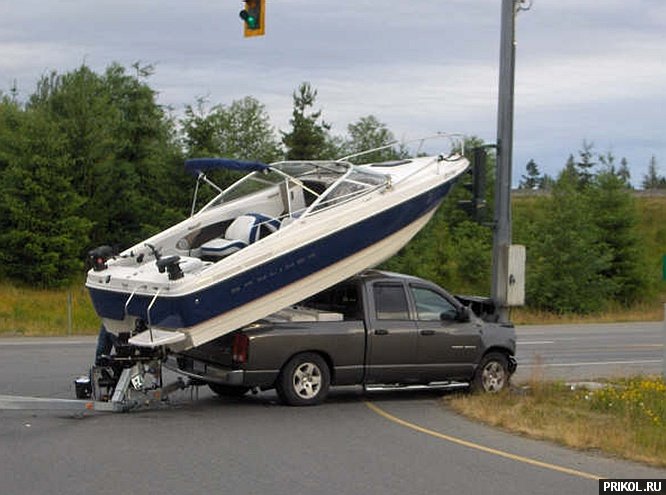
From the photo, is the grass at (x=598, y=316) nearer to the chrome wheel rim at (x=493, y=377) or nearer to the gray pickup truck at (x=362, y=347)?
the chrome wheel rim at (x=493, y=377)

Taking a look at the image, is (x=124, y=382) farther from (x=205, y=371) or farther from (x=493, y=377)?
(x=493, y=377)

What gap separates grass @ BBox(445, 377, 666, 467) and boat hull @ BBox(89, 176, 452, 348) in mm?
2411

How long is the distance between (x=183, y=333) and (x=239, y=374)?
1042 mm

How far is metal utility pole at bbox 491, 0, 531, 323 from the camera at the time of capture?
15648 mm

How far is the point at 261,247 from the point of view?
42.5ft

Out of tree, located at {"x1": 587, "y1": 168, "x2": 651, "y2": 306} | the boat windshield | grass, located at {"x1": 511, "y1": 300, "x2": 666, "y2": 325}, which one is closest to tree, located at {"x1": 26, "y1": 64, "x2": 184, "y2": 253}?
grass, located at {"x1": 511, "y1": 300, "x2": 666, "y2": 325}

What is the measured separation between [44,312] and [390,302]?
22.5 m

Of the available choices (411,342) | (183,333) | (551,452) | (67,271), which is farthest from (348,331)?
(67,271)

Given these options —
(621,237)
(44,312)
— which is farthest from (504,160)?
(621,237)

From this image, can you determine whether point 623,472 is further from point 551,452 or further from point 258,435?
point 258,435

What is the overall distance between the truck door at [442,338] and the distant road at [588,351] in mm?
1917

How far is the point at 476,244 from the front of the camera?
52719 mm

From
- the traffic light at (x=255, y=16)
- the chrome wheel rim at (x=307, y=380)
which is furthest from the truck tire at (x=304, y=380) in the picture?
the traffic light at (x=255, y=16)

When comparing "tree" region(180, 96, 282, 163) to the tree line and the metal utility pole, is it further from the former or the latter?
the metal utility pole
